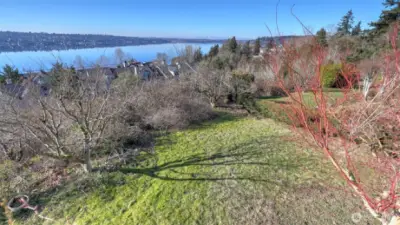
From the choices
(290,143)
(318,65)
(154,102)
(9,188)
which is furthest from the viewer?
(154,102)

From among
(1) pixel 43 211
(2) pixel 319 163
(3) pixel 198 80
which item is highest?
(3) pixel 198 80

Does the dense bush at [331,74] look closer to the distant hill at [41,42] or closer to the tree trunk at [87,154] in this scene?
the tree trunk at [87,154]

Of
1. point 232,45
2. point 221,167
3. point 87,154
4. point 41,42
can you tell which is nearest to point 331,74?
point 221,167

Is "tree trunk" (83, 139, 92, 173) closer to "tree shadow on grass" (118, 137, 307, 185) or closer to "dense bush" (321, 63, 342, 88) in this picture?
"tree shadow on grass" (118, 137, 307, 185)

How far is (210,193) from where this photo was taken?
155 inches

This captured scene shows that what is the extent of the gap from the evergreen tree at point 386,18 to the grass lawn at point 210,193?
48.9ft

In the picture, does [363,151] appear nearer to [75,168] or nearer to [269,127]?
[269,127]

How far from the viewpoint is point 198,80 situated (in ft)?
38.4

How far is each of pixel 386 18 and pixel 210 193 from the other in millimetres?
19036

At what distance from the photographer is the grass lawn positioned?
3361mm

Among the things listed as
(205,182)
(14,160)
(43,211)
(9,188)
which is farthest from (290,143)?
(14,160)

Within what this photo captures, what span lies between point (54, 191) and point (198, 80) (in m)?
9.24

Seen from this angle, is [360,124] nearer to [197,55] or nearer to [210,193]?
[210,193]

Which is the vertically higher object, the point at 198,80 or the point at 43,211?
the point at 198,80
